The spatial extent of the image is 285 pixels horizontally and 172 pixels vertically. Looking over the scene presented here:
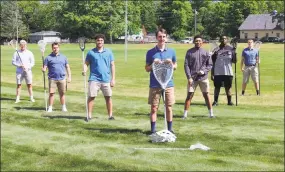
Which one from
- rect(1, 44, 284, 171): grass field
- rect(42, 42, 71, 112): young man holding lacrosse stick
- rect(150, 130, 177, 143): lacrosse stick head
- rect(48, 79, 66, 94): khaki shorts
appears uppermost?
rect(42, 42, 71, 112): young man holding lacrosse stick

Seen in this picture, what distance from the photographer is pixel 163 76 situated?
809 cm

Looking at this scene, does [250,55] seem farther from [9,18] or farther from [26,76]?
[9,18]

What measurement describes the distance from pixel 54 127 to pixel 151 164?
10.8ft

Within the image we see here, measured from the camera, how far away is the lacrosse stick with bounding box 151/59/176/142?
7.87m

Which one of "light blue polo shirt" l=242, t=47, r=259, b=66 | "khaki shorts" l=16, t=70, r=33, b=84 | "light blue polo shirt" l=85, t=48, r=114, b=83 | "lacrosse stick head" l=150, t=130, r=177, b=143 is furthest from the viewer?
"light blue polo shirt" l=242, t=47, r=259, b=66

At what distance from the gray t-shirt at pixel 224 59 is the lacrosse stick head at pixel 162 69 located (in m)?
4.76

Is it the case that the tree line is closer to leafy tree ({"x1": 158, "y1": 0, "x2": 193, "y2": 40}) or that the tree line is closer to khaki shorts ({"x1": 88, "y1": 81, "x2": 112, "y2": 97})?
leafy tree ({"x1": 158, "y1": 0, "x2": 193, "y2": 40})

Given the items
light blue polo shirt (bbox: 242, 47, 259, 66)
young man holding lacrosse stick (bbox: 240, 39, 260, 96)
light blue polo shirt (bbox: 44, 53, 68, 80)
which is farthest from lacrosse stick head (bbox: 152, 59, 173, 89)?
light blue polo shirt (bbox: 242, 47, 259, 66)

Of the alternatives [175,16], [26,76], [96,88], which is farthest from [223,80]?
[175,16]

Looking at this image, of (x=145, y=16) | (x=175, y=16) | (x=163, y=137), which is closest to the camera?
(x=163, y=137)

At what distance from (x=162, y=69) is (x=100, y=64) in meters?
2.04

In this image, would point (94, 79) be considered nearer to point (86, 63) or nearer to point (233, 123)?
point (86, 63)

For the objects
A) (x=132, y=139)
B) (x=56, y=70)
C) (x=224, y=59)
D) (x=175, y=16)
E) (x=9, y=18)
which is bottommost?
(x=132, y=139)

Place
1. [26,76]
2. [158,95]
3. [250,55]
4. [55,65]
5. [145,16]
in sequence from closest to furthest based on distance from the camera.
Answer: [158,95] < [55,65] < [26,76] < [250,55] < [145,16]
